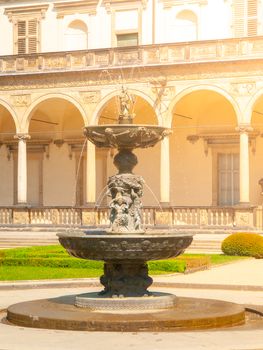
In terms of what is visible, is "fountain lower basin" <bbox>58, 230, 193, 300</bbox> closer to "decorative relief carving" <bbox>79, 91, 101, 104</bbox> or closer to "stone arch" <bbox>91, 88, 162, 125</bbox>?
"stone arch" <bbox>91, 88, 162, 125</bbox>

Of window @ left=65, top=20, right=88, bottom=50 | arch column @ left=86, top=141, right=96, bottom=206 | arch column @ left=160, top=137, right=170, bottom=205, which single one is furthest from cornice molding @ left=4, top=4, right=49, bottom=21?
arch column @ left=160, top=137, right=170, bottom=205

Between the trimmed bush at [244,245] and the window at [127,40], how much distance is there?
1215cm

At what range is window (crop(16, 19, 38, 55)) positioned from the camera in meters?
38.1

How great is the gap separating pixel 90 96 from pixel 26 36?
5614mm

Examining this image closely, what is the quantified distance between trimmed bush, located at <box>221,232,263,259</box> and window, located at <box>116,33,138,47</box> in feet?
39.9

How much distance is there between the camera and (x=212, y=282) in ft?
60.7

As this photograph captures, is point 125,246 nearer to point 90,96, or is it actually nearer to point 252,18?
point 90,96

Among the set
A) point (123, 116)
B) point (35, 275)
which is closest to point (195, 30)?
point (35, 275)

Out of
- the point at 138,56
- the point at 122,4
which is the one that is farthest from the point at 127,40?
the point at 138,56

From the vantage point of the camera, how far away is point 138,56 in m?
33.3

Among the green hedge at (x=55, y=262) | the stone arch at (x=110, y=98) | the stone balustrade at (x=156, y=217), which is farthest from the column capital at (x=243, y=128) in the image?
the green hedge at (x=55, y=262)

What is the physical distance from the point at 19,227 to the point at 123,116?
20369 millimetres

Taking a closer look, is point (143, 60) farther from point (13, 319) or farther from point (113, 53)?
point (13, 319)

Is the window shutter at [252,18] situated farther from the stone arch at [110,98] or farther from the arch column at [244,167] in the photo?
the stone arch at [110,98]
